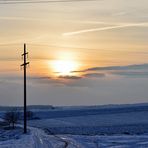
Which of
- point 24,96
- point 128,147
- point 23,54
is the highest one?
point 23,54

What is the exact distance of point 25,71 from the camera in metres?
62.0

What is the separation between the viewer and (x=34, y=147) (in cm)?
4253

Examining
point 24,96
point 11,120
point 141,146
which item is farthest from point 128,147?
point 11,120

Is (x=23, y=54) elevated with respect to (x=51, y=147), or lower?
elevated

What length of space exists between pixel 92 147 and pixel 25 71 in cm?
2078

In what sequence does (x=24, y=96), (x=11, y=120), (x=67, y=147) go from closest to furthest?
(x=67, y=147), (x=24, y=96), (x=11, y=120)

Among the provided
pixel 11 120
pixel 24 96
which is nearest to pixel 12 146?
pixel 24 96

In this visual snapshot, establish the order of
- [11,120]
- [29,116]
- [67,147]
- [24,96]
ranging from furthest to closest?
[29,116] < [11,120] < [24,96] < [67,147]


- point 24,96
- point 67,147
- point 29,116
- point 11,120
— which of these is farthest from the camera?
point 29,116

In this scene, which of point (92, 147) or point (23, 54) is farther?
point (23, 54)

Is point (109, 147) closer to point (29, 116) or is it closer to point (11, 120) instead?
point (11, 120)

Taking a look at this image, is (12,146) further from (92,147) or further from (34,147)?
(92,147)

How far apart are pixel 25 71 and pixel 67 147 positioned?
21379mm

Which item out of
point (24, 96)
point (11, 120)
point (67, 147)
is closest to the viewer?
point (67, 147)
